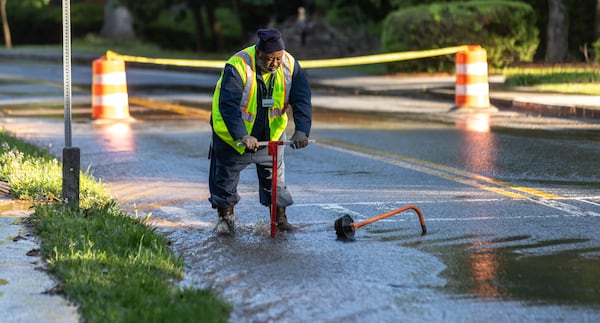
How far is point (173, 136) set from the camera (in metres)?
14.8

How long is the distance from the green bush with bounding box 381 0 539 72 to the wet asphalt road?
10683mm

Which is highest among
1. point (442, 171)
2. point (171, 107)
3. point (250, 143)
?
point (250, 143)

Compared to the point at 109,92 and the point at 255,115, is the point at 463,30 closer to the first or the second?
the point at 109,92

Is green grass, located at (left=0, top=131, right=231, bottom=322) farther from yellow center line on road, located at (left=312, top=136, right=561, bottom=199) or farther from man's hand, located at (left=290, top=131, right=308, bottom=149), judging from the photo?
yellow center line on road, located at (left=312, top=136, right=561, bottom=199)

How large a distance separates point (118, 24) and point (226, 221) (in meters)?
40.4

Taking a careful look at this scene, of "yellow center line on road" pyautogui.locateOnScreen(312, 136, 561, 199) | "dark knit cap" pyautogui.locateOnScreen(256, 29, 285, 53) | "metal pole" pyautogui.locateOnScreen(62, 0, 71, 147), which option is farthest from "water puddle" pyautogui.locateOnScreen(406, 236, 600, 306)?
"metal pole" pyautogui.locateOnScreen(62, 0, 71, 147)

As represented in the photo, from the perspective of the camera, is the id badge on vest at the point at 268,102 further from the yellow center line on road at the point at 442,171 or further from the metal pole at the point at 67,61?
the yellow center line on road at the point at 442,171

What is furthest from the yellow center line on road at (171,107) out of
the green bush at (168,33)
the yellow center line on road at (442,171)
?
the green bush at (168,33)

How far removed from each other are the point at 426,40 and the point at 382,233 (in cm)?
1790

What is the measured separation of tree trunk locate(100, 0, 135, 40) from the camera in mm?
47344

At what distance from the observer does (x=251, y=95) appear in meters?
7.90

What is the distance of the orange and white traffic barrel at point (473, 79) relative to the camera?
1761cm

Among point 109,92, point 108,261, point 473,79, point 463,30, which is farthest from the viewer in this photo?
point 463,30

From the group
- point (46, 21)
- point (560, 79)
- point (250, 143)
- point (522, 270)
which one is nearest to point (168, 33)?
point (46, 21)
